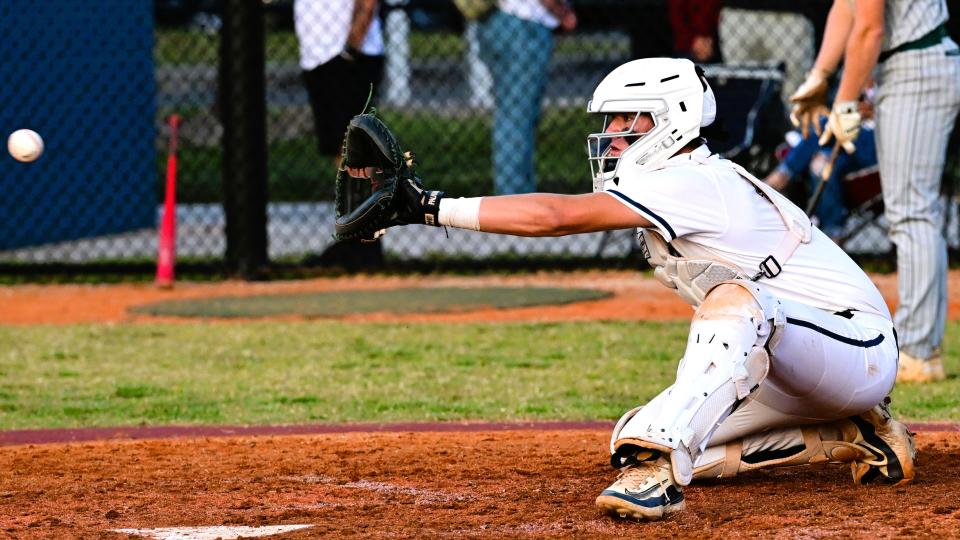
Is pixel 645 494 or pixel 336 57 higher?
pixel 336 57

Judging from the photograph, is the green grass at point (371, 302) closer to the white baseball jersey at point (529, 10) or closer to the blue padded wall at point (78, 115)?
the white baseball jersey at point (529, 10)

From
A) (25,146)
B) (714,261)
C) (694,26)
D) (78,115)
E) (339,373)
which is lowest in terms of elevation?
(339,373)

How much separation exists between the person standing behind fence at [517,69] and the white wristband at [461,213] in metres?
6.73

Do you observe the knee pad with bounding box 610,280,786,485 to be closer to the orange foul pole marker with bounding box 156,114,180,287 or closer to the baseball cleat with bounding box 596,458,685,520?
the baseball cleat with bounding box 596,458,685,520

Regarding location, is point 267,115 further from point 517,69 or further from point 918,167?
point 918,167

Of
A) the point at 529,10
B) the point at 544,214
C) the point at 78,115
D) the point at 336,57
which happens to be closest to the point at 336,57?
the point at 336,57

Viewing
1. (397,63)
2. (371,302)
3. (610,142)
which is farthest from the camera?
(397,63)

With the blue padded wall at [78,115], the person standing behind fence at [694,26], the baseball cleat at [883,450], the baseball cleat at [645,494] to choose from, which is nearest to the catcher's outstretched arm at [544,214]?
the baseball cleat at [645,494]

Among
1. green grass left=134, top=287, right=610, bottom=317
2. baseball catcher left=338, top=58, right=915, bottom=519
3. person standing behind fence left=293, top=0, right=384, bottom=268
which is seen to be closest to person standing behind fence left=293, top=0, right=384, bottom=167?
person standing behind fence left=293, top=0, right=384, bottom=268

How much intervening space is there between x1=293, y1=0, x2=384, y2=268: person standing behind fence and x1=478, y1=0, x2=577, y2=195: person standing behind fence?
0.88 m

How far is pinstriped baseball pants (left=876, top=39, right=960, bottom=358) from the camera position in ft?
21.7

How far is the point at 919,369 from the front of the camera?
6902 mm

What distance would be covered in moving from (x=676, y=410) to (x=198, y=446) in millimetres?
2127

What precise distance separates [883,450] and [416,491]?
4.48 feet
